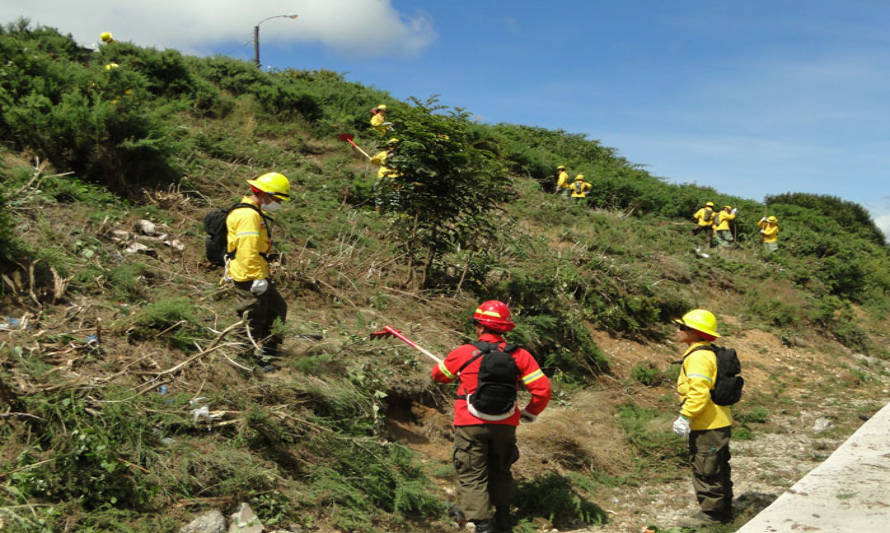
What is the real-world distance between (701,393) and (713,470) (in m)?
0.67

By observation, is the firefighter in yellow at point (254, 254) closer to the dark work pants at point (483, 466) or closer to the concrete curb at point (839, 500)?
the dark work pants at point (483, 466)

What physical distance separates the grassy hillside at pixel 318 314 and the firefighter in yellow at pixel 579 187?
5.30 feet

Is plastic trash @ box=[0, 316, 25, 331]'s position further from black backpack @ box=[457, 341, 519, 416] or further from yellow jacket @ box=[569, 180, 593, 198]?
yellow jacket @ box=[569, 180, 593, 198]

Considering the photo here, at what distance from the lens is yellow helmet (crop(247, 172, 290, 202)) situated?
536cm

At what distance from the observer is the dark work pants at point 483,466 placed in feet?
14.7

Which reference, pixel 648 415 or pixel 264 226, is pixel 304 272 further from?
pixel 648 415

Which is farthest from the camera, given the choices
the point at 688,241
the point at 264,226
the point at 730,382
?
the point at 688,241

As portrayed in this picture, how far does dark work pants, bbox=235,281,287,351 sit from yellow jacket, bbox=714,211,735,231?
15.7 metres

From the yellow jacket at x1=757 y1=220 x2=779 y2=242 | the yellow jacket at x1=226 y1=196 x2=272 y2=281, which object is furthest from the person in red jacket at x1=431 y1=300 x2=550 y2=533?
the yellow jacket at x1=757 y1=220 x2=779 y2=242

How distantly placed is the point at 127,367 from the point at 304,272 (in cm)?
332

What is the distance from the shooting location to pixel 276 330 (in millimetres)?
5547

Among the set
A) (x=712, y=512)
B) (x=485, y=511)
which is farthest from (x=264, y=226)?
(x=712, y=512)

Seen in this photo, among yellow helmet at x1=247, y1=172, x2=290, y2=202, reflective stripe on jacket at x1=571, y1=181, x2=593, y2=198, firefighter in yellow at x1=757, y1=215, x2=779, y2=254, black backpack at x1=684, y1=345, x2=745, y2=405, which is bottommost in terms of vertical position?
black backpack at x1=684, y1=345, x2=745, y2=405

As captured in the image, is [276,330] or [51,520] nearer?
[51,520]
